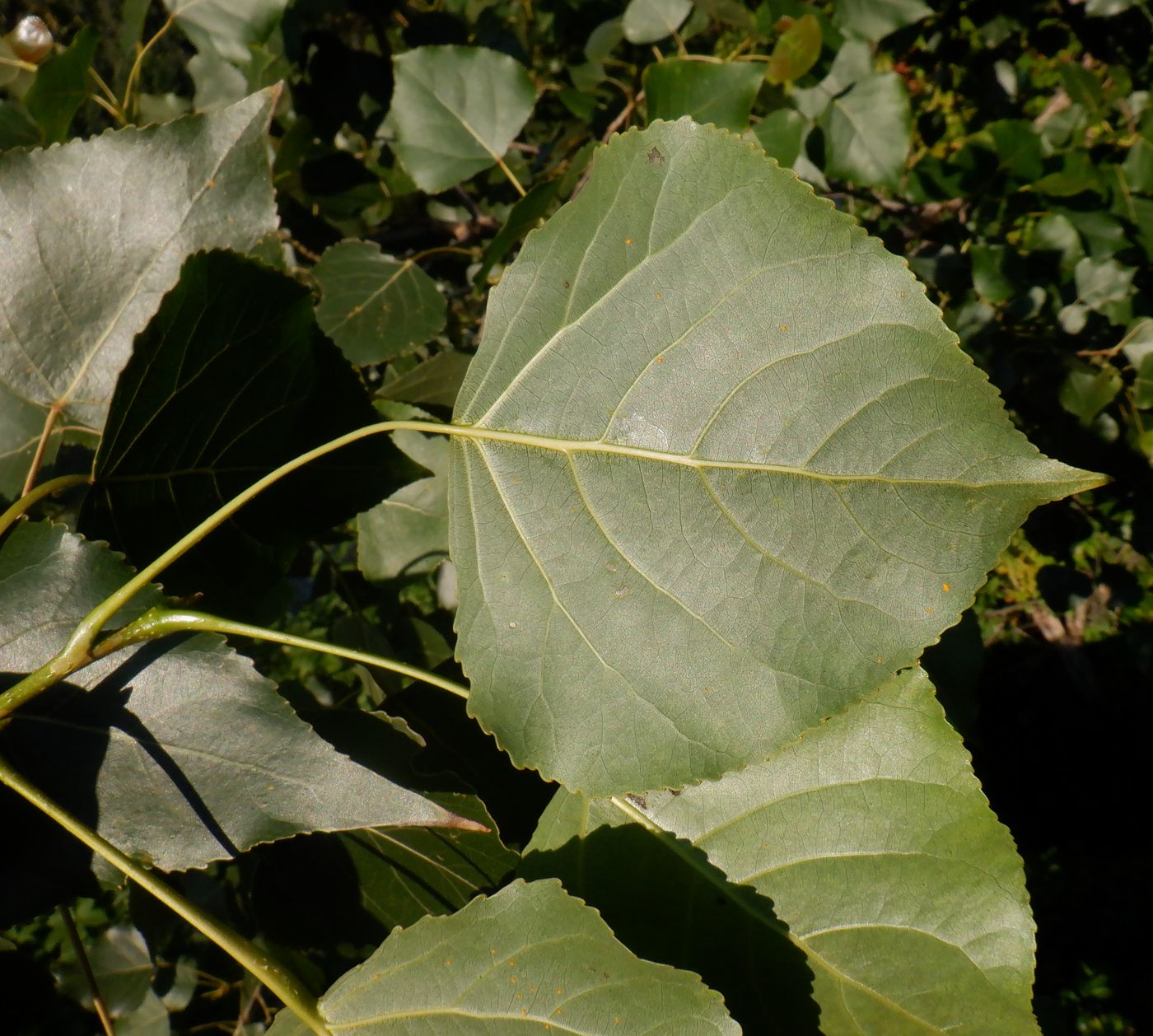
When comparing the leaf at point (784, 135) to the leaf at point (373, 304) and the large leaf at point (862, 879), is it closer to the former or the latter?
the leaf at point (373, 304)

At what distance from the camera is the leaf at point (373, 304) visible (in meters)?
1.29

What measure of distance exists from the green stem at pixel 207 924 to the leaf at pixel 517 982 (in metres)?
0.02

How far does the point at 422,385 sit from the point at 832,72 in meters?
0.82

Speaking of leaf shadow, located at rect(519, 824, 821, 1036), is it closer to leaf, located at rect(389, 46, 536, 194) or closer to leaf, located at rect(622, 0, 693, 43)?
leaf, located at rect(389, 46, 536, 194)

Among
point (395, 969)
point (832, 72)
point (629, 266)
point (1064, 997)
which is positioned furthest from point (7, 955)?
point (1064, 997)

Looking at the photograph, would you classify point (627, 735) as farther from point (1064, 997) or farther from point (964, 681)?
point (1064, 997)

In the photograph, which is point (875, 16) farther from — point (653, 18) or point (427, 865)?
point (427, 865)

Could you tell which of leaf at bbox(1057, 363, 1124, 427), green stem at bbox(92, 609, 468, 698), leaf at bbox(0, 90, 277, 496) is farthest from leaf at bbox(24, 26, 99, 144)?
leaf at bbox(1057, 363, 1124, 427)

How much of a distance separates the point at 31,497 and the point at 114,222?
0.26 m

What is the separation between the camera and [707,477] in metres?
0.63

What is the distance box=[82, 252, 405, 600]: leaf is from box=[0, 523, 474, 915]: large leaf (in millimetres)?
73

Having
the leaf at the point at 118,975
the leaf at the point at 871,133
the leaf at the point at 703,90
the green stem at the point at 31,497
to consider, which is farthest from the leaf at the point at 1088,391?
the leaf at the point at 118,975

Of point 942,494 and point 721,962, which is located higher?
point 942,494

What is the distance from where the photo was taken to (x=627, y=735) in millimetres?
638
